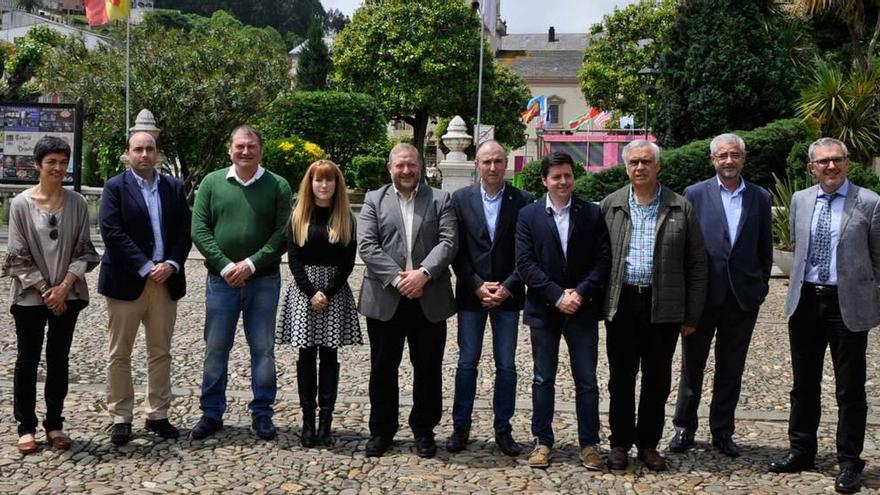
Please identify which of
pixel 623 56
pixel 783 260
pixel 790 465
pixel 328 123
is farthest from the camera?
pixel 623 56

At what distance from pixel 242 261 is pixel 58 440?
1.36 metres

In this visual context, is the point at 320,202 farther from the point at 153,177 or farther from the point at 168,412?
the point at 168,412

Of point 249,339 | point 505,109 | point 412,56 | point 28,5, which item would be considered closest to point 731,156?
point 249,339

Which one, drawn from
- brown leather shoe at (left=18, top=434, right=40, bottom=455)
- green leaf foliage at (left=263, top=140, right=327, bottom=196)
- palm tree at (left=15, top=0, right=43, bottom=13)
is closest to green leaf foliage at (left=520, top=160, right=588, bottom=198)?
green leaf foliage at (left=263, top=140, right=327, bottom=196)

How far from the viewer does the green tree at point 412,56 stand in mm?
40281

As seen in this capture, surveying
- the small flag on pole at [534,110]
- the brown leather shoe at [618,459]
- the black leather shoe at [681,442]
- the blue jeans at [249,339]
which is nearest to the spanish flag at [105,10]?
the blue jeans at [249,339]

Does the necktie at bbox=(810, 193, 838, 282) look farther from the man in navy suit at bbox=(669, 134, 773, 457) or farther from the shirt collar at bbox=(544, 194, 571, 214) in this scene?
the shirt collar at bbox=(544, 194, 571, 214)

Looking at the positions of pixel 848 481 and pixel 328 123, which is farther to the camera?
pixel 328 123

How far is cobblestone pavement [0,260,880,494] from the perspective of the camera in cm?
446

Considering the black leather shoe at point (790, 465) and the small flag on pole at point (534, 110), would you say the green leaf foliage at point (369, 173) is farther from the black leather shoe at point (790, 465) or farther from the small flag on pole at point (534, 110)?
the black leather shoe at point (790, 465)

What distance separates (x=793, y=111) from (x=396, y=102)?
2455cm

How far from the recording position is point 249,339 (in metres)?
5.28

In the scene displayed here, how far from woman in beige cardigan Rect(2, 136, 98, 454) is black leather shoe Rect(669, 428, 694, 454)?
3.34 metres

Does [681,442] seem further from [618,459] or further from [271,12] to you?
[271,12]
